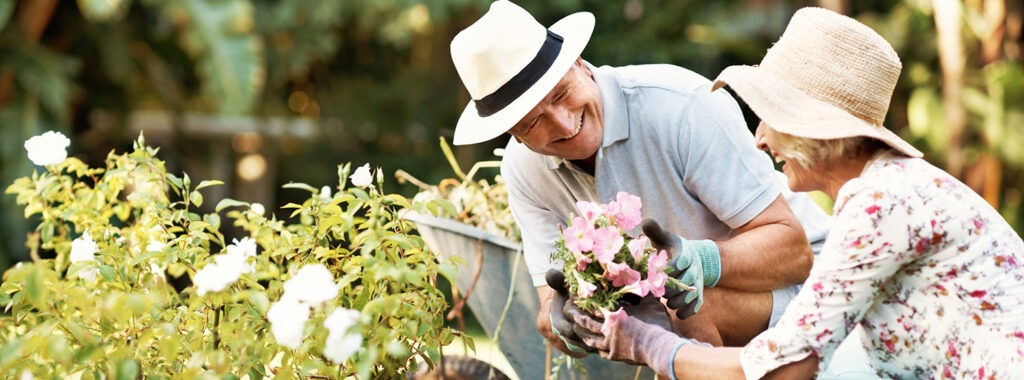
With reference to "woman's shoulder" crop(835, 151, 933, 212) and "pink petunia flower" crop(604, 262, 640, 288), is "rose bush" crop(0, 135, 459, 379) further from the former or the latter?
"woman's shoulder" crop(835, 151, 933, 212)

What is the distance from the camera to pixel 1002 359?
5.98ft

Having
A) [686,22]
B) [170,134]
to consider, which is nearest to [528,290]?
[686,22]

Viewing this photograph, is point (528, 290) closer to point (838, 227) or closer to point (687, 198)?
point (687, 198)

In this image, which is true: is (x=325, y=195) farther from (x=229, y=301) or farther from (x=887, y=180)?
(x=887, y=180)

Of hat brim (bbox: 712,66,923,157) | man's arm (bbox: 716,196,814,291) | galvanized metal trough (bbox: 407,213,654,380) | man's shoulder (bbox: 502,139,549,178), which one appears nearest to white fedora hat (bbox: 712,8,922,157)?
hat brim (bbox: 712,66,923,157)

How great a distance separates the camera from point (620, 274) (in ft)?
6.72

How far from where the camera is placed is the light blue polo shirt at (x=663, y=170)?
7.78 ft

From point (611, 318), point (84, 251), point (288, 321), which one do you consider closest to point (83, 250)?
point (84, 251)

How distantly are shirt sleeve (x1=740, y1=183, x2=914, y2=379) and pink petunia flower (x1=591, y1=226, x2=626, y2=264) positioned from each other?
313mm

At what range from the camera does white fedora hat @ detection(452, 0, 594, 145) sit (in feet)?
7.49

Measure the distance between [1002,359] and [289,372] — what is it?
4.06 ft

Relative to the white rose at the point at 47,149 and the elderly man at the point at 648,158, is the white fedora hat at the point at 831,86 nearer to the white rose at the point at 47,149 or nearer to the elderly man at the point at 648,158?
the elderly man at the point at 648,158

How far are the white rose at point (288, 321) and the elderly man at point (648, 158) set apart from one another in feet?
2.33

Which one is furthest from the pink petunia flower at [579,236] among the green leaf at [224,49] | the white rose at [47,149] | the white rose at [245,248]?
the green leaf at [224,49]
